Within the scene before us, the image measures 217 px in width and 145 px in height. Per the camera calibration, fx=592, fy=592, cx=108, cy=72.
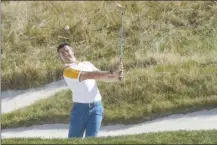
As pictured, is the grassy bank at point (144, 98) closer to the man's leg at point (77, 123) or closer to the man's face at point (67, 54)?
the man's leg at point (77, 123)

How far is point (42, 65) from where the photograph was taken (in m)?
18.2

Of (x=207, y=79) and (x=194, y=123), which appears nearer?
(x=194, y=123)

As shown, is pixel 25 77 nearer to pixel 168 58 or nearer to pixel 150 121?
pixel 168 58

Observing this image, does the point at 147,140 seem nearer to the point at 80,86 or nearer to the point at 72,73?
the point at 80,86

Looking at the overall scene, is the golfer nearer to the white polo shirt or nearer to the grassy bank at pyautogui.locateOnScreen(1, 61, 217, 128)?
the white polo shirt

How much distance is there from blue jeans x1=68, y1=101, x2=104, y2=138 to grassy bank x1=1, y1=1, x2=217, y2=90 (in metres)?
8.76

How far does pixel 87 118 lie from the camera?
785 centimetres

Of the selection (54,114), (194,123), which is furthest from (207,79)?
(54,114)

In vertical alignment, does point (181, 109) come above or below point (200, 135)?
below

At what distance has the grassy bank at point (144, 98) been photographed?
13.4m

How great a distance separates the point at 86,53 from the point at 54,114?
18.1ft

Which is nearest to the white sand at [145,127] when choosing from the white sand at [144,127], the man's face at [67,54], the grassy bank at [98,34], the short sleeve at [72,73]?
the white sand at [144,127]

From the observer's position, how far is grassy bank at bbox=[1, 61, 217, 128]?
1345cm

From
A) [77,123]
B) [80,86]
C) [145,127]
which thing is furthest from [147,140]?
[145,127]
